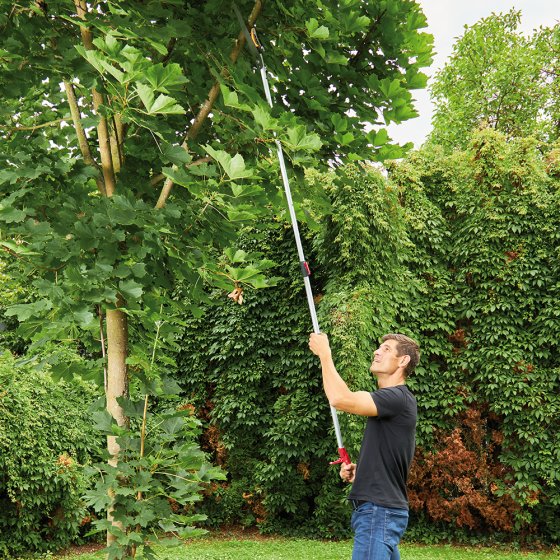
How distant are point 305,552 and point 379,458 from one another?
5.51m

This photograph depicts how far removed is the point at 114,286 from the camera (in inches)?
95.5

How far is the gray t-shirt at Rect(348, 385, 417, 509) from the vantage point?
8.51ft

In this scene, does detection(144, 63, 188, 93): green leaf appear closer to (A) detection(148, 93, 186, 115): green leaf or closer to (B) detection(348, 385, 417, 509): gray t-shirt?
(A) detection(148, 93, 186, 115): green leaf

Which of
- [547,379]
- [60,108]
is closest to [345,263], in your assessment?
[547,379]

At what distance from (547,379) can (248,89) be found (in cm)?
678

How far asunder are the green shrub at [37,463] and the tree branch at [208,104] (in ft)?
15.1

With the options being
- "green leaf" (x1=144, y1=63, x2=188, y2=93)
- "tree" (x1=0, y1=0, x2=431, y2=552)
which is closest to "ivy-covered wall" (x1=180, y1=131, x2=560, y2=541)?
"tree" (x1=0, y1=0, x2=431, y2=552)

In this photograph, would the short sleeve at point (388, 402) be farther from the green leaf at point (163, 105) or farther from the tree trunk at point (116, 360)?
the green leaf at point (163, 105)

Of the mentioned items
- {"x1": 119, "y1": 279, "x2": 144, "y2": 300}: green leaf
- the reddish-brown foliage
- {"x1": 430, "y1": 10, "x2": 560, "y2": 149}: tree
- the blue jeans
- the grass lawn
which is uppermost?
{"x1": 430, "y1": 10, "x2": 560, "y2": 149}: tree

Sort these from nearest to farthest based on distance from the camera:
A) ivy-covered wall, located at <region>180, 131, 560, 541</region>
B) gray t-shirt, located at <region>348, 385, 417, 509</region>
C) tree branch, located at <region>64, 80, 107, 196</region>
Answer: gray t-shirt, located at <region>348, 385, 417, 509</region>
tree branch, located at <region>64, 80, 107, 196</region>
ivy-covered wall, located at <region>180, 131, 560, 541</region>

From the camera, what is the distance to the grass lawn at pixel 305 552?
7.22m

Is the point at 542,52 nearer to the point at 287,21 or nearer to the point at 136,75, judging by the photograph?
the point at 287,21

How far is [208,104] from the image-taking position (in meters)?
2.98

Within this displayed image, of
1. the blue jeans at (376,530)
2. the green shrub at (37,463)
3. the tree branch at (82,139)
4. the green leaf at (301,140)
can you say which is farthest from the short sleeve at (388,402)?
the green shrub at (37,463)
